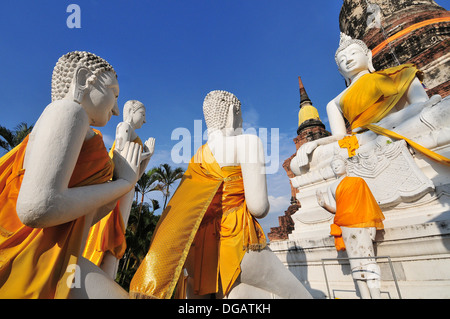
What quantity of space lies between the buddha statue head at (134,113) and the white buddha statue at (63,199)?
2.23 m

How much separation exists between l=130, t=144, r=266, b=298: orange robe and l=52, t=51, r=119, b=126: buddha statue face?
2.71 feet

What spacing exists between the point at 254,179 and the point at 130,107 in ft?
9.08

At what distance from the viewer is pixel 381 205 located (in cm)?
358

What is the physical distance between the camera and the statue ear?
4.74ft

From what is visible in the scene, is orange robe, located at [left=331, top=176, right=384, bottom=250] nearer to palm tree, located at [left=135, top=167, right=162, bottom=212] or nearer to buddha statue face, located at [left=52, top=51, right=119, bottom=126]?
buddha statue face, located at [left=52, top=51, right=119, bottom=126]

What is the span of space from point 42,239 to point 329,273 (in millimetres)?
3662

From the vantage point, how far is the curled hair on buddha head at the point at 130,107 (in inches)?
147

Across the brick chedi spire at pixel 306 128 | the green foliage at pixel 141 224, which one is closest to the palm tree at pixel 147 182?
the green foliage at pixel 141 224

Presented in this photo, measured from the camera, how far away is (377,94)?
4531 mm

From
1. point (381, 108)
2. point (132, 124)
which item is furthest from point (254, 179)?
point (381, 108)

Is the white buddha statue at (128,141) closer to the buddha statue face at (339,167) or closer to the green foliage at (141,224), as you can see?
the buddha statue face at (339,167)

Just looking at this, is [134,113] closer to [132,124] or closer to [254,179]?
[132,124]
